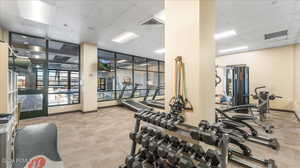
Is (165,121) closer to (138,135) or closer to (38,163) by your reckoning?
(138,135)

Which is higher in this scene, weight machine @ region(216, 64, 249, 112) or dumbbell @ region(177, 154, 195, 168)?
weight machine @ region(216, 64, 249, 112)

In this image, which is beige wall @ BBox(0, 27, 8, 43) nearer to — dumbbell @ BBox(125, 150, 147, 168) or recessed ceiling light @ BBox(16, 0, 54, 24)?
recessed ceiling light @ BBox(16, 0, 54, 24)

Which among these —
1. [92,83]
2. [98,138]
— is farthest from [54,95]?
[98,138]

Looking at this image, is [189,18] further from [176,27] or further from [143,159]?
[143,159]

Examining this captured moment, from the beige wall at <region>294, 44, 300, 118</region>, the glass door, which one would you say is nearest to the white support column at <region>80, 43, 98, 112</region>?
the glass door

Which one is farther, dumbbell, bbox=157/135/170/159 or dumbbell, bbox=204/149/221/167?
dumbbell, bbox=157/135/170/159

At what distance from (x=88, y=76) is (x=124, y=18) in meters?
3.50

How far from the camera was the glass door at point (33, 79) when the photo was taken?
184 inches

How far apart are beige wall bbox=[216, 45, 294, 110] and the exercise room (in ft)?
0.12

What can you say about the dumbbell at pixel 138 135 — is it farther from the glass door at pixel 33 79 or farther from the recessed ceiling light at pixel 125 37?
the glass door at pixel 33 79

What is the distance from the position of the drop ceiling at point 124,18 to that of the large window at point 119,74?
2.10 meters

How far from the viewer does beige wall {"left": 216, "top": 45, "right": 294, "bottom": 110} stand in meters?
6.01

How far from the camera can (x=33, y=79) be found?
496 centimetres

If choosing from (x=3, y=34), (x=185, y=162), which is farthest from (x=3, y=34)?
(x=185, y=162)
